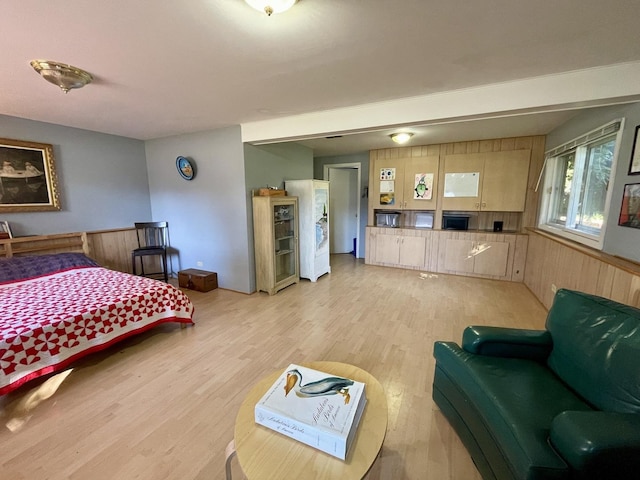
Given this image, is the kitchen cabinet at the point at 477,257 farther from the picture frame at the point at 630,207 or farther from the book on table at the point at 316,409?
the book on table at the point at 316,409

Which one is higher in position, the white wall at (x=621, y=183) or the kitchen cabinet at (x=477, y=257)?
the white wall at (x=621, y=183)

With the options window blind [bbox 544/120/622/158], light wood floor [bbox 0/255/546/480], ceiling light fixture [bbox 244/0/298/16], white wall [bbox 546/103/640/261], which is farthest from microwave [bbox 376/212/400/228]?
ceiling light fixture [bbox 244/0/298/16]

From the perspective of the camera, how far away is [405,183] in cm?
508

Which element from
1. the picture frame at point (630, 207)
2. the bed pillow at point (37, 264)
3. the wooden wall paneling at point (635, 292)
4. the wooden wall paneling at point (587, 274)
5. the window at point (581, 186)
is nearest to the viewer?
the wooden wall paneling at point (635, 292)

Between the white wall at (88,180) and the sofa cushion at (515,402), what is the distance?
4791 mm

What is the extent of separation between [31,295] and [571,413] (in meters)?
3.92

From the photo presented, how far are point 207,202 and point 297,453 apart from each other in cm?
366

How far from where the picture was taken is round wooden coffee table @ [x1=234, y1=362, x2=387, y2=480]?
0.92 m

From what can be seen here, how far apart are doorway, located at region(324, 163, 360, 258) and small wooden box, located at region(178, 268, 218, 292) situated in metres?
3.11

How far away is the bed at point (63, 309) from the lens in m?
1.85

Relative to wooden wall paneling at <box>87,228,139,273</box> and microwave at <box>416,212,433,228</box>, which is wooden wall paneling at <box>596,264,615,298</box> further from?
wooden wall paneling at <box>87,228,139,273</box>

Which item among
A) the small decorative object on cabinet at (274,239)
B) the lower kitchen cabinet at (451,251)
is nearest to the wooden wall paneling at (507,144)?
the lower kitchen cabinet at (451,251)

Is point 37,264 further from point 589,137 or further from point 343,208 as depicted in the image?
point 589,137

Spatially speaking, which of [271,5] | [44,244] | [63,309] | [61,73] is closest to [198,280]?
[63,309]
